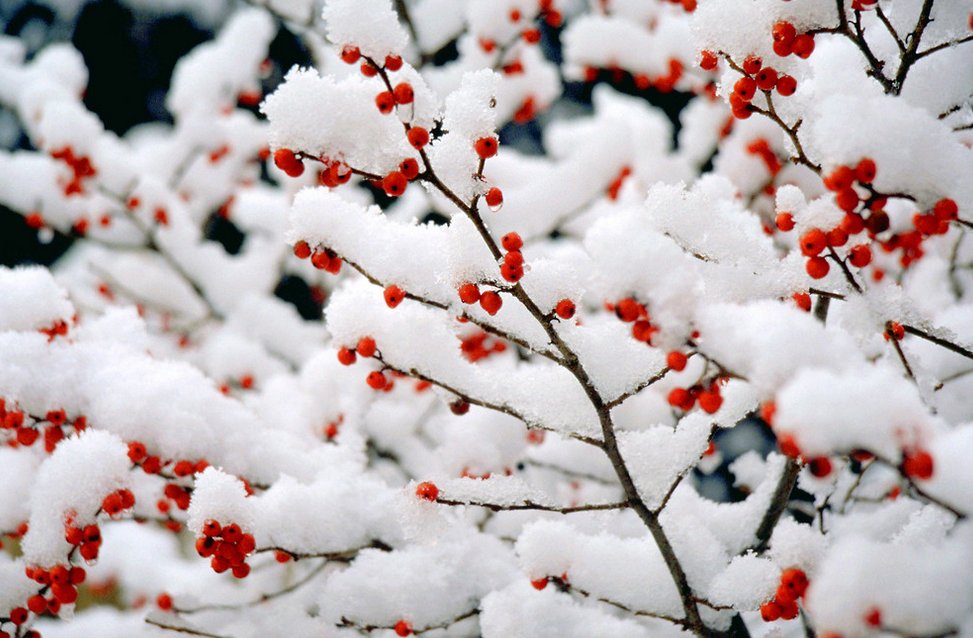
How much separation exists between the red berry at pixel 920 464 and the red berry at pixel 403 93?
1.11 meters

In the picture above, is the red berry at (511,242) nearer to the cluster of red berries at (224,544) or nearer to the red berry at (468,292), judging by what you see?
the red berry at (468,292)

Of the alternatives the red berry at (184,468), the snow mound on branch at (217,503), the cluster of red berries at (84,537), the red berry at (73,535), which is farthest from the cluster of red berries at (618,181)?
the red berry at (73,535)

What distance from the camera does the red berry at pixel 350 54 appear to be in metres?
1.34

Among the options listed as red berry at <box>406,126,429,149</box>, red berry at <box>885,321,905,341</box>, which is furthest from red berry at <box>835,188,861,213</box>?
red berry at <box>406,126,429,149</box>

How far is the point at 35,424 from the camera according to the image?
2.07 m

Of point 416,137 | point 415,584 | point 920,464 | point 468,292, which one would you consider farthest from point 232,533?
point 920,464

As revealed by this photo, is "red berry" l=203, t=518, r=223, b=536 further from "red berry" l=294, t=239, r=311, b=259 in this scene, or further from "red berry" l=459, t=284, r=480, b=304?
"red berry" l=459, t=284, r=480, b=304

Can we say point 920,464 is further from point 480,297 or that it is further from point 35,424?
point 35,424

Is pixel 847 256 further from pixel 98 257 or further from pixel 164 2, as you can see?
pixel 164 2

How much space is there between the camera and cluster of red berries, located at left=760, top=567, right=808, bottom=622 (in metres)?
1.50

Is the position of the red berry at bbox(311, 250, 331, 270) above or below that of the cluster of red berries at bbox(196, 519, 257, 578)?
above

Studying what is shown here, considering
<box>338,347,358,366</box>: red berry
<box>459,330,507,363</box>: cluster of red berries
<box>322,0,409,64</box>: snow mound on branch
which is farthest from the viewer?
<box>459,330,507,363</box>: cluster of red berries

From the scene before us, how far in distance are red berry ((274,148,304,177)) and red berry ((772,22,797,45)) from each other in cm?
114

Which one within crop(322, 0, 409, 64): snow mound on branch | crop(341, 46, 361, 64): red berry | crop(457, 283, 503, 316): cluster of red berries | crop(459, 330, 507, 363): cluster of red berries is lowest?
crop(457, 283, 503, 316): cluster of red berries
